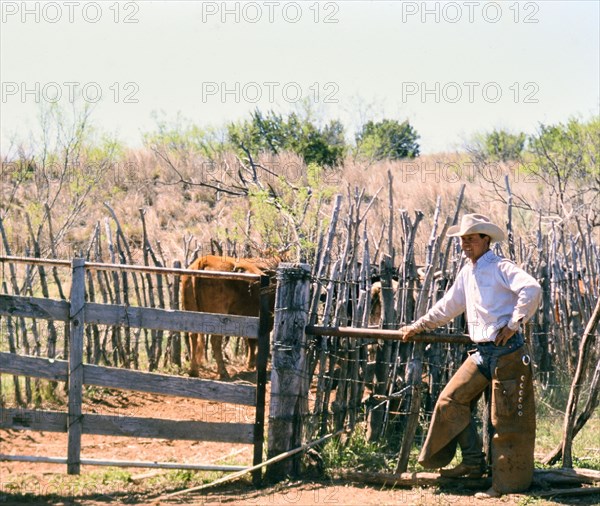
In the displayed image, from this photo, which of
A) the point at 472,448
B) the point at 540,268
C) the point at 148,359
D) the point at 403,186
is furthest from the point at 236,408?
the point at 403,186

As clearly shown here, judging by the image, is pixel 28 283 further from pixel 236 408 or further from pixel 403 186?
pixel 403 186

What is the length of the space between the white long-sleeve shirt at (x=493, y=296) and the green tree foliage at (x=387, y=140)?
23384 mm

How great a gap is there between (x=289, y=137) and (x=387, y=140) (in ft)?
15.9

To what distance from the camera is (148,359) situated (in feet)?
31.5

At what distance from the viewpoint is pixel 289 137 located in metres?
28.9

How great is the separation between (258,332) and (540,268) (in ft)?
15.2

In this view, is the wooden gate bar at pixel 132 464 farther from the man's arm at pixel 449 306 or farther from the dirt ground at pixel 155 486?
the man's arm at pixel 449 306

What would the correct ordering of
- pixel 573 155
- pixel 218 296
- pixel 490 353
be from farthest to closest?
pixel 573 155 < pixel 218 296 < pixel 490 353

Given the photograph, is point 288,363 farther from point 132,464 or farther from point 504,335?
point 504,335

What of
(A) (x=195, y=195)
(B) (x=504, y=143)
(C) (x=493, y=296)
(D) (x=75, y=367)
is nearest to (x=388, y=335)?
(C) (x=493, y=296)

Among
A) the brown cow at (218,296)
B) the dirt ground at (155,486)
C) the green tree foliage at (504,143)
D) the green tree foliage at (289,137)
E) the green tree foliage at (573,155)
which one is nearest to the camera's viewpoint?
the dirt ground at (155,486)

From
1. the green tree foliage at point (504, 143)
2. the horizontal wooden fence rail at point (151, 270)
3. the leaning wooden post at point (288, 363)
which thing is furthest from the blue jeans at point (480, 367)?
the green tree foliage at point (504, 143)

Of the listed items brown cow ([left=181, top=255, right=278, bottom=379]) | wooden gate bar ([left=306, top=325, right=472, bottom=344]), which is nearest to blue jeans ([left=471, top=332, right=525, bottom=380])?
wooden gate bar ([left=306, top=325, right=472, bottom=344])

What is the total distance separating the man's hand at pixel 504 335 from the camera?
543 centimetres
